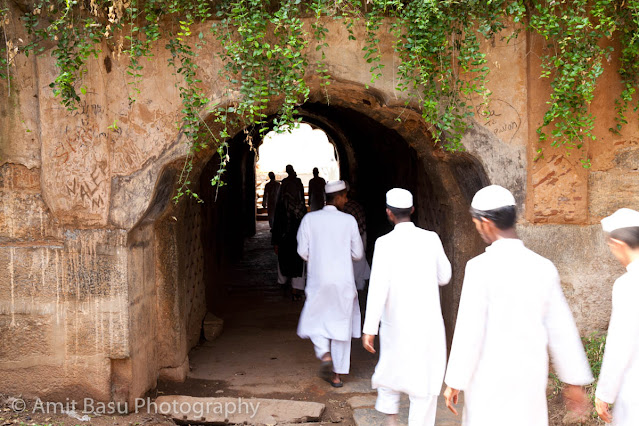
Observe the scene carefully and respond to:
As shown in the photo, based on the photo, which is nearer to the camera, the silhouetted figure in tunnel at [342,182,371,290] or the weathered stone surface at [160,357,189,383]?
the weathered stone surface at [160,357,189,383]

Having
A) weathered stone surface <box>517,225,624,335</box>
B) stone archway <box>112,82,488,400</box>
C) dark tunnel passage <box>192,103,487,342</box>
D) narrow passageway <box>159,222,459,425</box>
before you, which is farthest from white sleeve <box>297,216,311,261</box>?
weathered stone surface <box>517,225,624,335</box>

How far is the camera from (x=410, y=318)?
3.47 meters

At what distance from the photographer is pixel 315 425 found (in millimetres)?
4152

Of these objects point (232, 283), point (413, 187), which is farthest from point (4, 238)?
point (232, 283)

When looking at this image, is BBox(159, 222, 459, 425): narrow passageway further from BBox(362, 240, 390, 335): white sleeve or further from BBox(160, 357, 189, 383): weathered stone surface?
BBox(362, 240, 390, 335): white sleeve

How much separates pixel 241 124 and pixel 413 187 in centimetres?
267

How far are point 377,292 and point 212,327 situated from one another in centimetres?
313

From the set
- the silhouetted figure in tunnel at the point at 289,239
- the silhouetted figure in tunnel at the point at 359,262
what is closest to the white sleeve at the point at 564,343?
the silhouetted figure in tunnel at the point at 359,262

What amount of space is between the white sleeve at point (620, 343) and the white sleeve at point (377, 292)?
130cm

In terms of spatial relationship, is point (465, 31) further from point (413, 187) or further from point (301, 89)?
point (413, 187)

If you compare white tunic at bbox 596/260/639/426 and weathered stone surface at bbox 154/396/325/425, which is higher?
white tunic at bbox 596/260/639/426

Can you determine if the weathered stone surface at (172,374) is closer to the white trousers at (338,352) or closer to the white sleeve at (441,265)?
the white trousers at (338,352)

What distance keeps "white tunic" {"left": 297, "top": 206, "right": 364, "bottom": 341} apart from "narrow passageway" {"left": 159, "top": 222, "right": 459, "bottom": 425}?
46cm

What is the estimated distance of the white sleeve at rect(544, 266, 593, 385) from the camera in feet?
8.04
